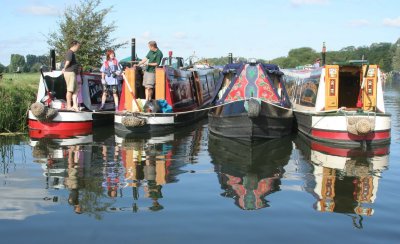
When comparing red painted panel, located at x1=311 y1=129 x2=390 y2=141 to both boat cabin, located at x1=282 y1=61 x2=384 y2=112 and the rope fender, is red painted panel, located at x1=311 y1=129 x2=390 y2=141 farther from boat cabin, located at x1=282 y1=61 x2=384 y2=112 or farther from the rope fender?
boat cabin, located at x1=282 y1=61 x2=384 y2=112

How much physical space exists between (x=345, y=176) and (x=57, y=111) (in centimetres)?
822

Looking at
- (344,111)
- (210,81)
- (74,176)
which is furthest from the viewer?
(210,81)

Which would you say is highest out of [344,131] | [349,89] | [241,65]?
[241,65]

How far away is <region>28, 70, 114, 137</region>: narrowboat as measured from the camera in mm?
13289

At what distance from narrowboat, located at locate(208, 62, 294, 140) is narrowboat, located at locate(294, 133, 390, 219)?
90 cm

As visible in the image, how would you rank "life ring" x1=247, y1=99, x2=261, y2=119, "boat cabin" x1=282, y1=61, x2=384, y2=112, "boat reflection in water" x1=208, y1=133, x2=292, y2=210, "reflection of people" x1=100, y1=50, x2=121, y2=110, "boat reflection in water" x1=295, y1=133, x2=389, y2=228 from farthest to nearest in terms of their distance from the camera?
1. "reflection of people" x1=100, y1=50, x2=121, y2=110
2. "boat cabin" x1=282, y1=61, x2=384, y2=112
3. "life ring" x1=247, y1=99, x2=261, y2=119
4. "boat reflection in water" x1=208, y1=133, x2=292, y2=210
5. "boat reflection in water" x1=295, y1=133, x2=389, y2=228

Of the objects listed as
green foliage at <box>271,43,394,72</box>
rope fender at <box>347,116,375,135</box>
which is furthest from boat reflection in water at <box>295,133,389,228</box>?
green foliage at <box>271,43,394,72</box>

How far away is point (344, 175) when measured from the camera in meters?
8.69

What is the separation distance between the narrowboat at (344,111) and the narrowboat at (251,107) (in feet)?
2.45

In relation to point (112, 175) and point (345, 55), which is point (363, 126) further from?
point (345, 55)

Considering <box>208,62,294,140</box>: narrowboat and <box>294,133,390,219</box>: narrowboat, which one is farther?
<box>208,62,294,140</box>: narrowboat

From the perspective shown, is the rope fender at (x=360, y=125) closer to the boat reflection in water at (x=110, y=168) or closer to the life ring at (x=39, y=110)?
the boat reflection in water at (x=110, y=168)

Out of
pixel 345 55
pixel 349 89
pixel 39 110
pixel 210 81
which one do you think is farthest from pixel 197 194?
pixel 345 55

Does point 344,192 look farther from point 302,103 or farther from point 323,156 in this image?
point 302,103
